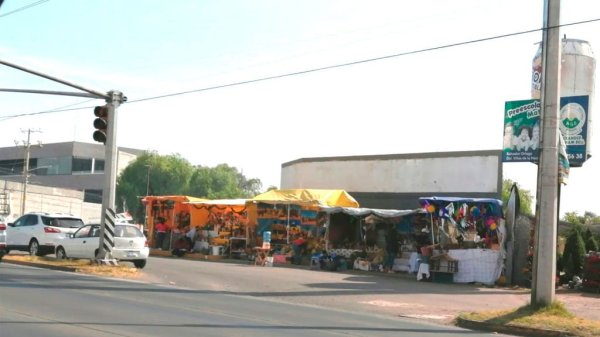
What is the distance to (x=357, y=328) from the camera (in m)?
12.5

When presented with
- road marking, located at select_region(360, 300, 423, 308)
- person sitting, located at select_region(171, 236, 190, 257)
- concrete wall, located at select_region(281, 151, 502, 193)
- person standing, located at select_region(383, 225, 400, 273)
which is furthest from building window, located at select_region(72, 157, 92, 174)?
road marking, located at select_region(360, 300, 423, 308)

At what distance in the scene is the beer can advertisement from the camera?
22594 millimetres

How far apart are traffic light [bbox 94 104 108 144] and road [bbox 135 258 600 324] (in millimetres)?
4776

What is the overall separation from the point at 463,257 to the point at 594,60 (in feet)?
28.5

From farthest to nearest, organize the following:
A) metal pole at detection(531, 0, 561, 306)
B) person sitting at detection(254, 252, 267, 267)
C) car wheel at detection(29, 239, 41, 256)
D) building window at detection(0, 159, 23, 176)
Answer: building window at detection(0, 159, 23, 176) → person sitting at detection(254, 252, 267, 267) → car wheel at detection(29, 239, 41, 256) → metal pole at detection(531, 0, 561, 306)

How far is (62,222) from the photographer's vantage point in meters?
27.9

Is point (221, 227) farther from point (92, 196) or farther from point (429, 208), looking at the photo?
point (92, 196)

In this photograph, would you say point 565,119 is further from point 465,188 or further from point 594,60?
point 465,188

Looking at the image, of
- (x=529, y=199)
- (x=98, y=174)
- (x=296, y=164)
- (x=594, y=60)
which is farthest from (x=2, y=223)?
(x=98, y=174)

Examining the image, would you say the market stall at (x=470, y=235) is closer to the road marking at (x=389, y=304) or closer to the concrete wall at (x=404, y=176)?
the concrete wall at (x=404, y=176)

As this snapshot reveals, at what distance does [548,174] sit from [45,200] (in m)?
65.4

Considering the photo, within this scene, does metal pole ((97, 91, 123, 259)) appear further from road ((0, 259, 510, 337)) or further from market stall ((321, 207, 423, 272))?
market stall ((321, 207, 423, 272))

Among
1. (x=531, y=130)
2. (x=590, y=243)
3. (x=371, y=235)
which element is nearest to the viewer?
(x=531, y=130)

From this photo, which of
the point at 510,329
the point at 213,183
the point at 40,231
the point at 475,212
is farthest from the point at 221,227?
the point at 213,183
